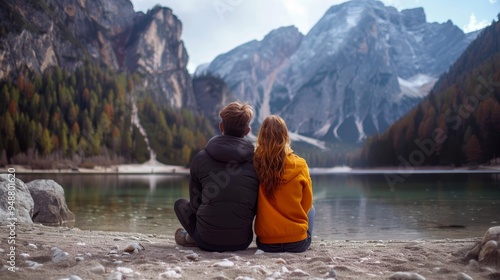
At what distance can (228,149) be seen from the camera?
23.8 ft

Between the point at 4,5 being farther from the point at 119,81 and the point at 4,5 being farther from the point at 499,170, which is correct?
the point at 499,170

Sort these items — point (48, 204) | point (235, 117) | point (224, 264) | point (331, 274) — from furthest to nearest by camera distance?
point (48, 204), point (235, 117), point (224, 264), point (331, 274)

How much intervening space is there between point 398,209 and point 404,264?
22.3 metres

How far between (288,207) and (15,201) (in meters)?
11.3

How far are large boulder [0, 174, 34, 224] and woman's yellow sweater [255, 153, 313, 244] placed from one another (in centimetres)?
714

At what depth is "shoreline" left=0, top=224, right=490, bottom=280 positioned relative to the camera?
570 cm

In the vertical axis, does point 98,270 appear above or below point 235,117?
below

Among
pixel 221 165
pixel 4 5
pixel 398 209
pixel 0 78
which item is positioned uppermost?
pixel 4 5

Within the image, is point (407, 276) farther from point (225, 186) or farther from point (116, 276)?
point (116, 276)

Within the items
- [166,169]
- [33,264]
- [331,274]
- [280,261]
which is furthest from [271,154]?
[166,169]

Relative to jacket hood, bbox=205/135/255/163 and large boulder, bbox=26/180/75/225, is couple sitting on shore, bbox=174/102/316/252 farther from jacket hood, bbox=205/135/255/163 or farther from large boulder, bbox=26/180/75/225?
large boulder, bbox=26/180/75/225

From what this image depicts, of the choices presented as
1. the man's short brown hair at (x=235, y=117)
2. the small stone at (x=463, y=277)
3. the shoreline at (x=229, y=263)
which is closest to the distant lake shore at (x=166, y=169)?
the shoreline at (x=229, y=263)

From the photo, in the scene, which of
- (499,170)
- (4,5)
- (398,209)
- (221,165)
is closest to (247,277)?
(221,165)

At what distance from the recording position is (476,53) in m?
179
